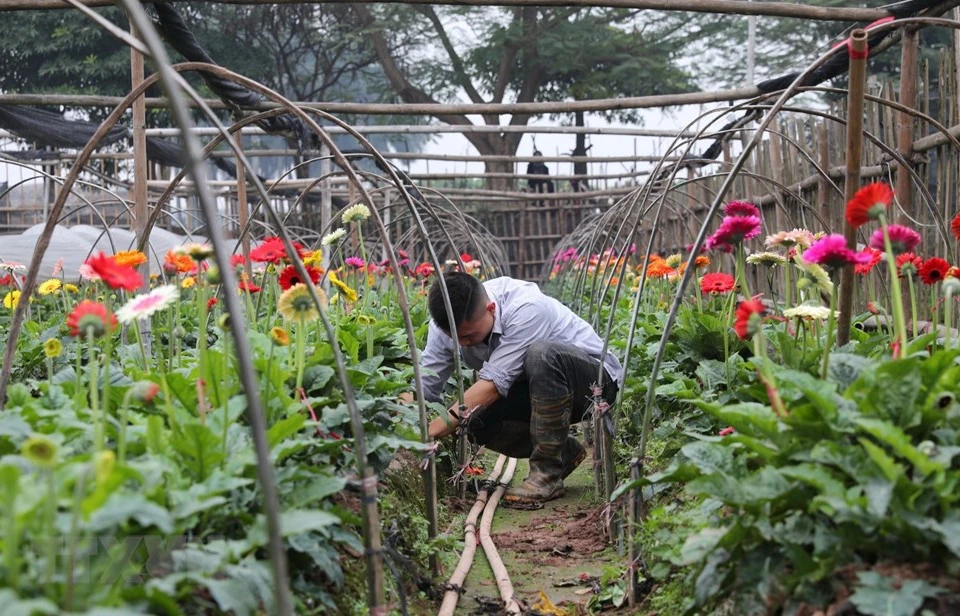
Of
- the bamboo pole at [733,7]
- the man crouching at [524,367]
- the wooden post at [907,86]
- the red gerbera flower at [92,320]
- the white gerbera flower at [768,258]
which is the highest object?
the bamboo pole at [733,7]

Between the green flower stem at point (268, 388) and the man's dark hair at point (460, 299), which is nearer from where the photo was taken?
the green flower stem at point (268, 388)

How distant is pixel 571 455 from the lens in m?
4.74

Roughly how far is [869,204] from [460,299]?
2.12 meters

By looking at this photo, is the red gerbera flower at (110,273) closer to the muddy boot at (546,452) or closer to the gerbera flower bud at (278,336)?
the gerbera flower bud at (278,336)

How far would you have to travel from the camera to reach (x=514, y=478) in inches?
200

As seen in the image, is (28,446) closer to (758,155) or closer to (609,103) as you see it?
(609,103)

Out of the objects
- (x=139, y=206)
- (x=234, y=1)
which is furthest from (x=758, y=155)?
(x=139, y=206)

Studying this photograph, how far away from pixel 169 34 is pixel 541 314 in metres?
1.99

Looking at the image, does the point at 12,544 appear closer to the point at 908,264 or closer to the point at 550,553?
the point at 908,264

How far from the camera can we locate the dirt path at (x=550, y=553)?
321 centimetres

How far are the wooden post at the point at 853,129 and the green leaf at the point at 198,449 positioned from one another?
61.2 inches

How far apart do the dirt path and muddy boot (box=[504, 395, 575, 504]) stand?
0.23 feet

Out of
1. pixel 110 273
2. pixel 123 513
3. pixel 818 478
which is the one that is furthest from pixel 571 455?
pixel 123 513

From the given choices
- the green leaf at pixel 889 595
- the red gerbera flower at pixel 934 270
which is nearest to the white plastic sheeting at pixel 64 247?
the red gerbera flower at pixel 934 270
